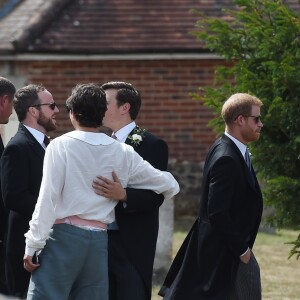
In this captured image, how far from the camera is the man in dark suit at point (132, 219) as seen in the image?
260 inches

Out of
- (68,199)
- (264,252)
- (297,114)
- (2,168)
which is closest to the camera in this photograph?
(68,199)

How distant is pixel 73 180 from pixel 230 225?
3.78 ft

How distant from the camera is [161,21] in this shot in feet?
57.5

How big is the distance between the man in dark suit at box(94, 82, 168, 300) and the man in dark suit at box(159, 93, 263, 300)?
11.6 inches

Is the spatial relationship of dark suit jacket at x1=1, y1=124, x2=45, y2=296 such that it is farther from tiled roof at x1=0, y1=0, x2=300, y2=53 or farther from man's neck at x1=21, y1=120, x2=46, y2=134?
tiled roof at x1=0, y1=0, x2=300, y2=53

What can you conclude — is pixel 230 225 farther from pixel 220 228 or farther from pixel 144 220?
pixel 144 220

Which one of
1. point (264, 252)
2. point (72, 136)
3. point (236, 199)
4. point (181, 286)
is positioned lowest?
point (264, 252)

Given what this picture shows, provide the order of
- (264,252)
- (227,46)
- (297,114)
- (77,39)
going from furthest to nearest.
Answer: (77,39)
(264,252)
(227,46)
(297,114)

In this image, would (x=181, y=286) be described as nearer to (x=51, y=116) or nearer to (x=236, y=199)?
(x=236, y=199)

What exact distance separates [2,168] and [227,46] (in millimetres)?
3025

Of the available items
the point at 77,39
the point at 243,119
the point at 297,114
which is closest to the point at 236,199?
the point at 243,119

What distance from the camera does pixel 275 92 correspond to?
8.38 meters

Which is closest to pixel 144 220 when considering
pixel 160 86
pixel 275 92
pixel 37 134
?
pixel 37 134

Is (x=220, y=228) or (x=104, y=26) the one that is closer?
(x=220, y=228)
